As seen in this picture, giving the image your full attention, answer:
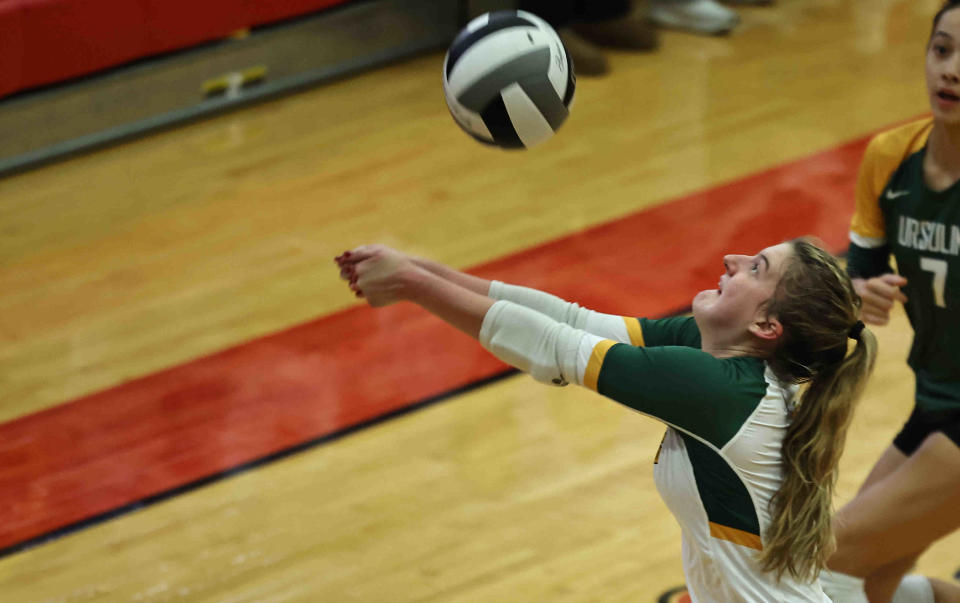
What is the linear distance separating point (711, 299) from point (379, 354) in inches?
95.2

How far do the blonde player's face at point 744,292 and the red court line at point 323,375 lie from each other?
2128 mm

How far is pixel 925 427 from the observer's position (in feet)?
9.62

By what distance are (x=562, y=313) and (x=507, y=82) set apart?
53cm

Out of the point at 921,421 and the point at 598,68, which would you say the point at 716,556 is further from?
the point at 598,68

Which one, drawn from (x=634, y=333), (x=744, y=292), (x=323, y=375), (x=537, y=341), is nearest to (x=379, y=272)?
(x=537, y=341)

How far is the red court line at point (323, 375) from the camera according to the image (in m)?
4.04

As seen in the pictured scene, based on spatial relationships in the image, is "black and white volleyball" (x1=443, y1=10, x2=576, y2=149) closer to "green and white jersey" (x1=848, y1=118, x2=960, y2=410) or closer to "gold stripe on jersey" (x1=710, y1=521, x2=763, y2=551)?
"green and white jersey" (x1=848, y1=118, x2=960, y2=410)

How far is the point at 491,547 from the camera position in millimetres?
3648

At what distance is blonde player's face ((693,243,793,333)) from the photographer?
91.9 inches

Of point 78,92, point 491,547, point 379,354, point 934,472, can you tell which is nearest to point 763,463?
point 934,472

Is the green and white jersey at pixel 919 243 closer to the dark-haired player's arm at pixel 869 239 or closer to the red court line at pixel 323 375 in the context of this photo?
the dark-haired player's arm at pixel 869 239

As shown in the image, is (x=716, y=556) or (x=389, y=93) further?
(x=389, y=93)

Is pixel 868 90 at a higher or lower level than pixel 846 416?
lower

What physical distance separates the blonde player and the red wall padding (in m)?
4.22
